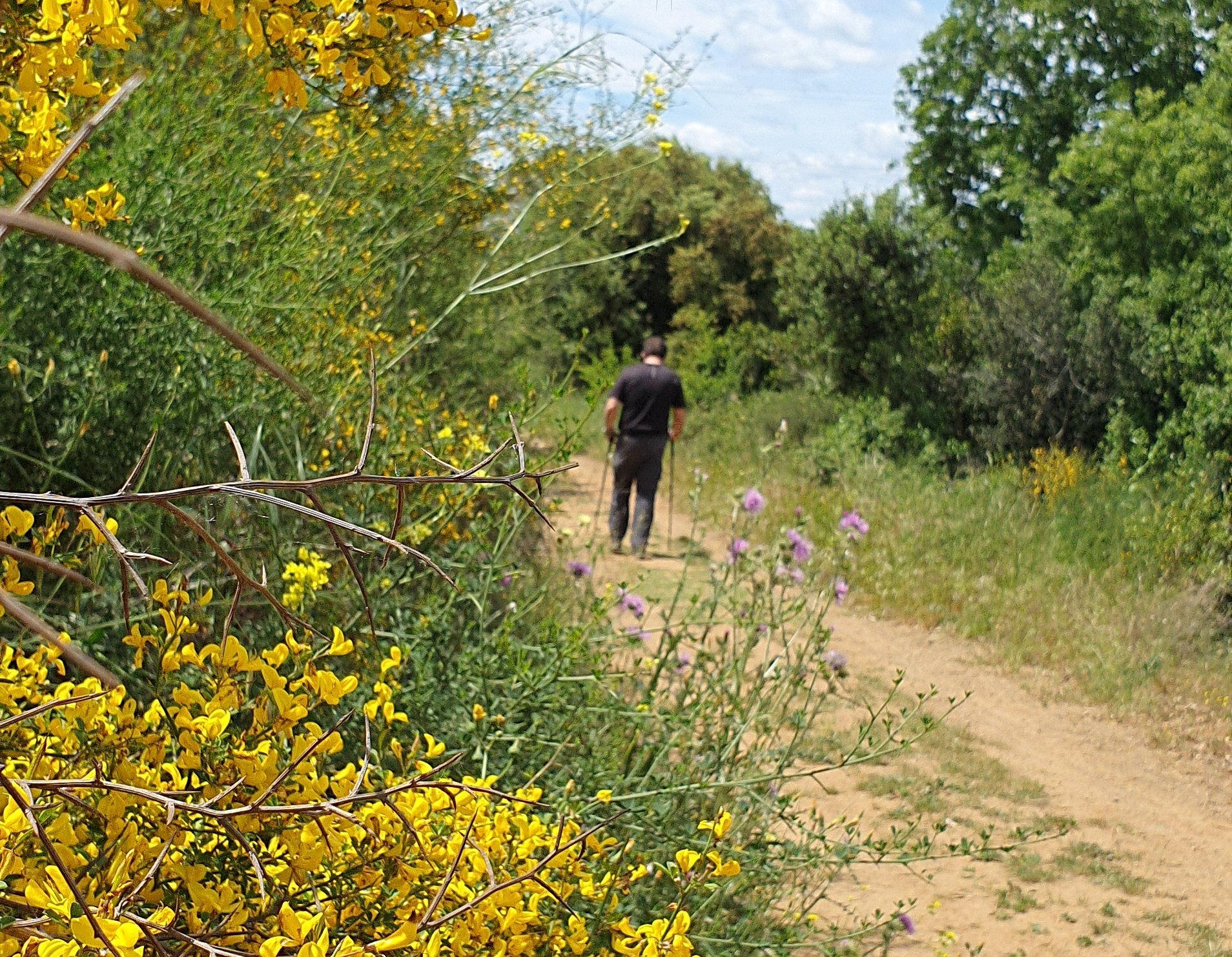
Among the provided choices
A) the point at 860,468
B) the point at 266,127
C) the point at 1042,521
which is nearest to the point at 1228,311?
the point at 1042,521

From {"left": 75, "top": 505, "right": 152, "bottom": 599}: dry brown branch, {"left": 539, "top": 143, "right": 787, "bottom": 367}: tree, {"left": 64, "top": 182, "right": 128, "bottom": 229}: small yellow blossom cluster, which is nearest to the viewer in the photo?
{"left": 75, "top": 505, "right": 152, "bottom": 599}: dry brown branch

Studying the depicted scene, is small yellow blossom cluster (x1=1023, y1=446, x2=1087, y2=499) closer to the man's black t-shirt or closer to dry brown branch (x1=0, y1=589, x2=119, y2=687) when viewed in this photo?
the man's black t-shirt

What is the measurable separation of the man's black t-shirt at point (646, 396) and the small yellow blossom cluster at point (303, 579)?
6.24 metres

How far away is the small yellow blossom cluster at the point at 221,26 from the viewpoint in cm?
152

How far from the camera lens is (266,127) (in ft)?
14.5

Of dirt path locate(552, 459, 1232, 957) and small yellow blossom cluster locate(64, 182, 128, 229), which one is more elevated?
small yellow blossom cluster locate(64, 182, 128, 229)

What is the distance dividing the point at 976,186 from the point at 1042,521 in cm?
1443

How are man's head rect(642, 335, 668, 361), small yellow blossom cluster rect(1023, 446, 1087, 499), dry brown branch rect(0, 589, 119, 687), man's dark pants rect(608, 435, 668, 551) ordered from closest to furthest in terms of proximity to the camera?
dry brown branch rect(0, 589, 119, 687) < man's dark pants rect(608, 435, 668, 551) < man's head rect(642, 335, 668, 361) < small yellow blossom cluster rect(1023, 446, 1087, 499)

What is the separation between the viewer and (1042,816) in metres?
5.29

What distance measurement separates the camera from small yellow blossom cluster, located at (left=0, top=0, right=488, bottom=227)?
1520mm

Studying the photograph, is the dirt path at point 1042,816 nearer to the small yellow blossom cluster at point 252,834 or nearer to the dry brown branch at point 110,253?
the small yellow blossom cluster at point 252,834

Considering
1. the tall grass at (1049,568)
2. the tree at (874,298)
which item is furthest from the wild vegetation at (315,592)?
the tree at (874,298)

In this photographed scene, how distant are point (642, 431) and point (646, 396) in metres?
0.26

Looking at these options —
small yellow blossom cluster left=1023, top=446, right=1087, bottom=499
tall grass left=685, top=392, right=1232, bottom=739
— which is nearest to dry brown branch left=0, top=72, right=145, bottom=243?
tall grass left=685, top=392, right=1232, bottom=739
